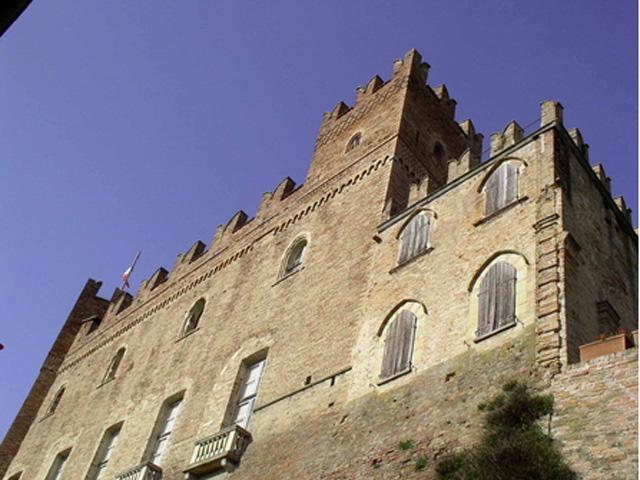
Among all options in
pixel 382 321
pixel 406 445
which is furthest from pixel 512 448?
pixel 382 321

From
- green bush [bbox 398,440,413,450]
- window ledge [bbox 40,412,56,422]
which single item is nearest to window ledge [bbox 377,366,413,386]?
green bush [bbox 398,440,413,450]

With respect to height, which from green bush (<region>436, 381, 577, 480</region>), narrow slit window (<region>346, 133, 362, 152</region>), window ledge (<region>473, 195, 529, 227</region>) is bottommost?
green bush (<region>436, 381, 577, 480</region>)

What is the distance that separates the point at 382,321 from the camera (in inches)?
514

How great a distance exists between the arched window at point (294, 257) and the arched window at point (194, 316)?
3.45 m

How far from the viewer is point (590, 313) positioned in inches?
420

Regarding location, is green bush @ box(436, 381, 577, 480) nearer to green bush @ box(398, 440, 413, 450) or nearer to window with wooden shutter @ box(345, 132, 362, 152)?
green bush @ box(398, 440, 413, 450)

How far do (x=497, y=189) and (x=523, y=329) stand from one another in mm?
3553

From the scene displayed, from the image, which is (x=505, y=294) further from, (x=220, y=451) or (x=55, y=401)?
(x=55, y=401)

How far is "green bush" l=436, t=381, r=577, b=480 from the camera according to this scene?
8234 millimetres

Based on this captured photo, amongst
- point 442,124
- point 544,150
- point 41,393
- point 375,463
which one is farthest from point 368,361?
point 41,393

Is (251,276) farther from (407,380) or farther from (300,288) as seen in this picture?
(407,380)

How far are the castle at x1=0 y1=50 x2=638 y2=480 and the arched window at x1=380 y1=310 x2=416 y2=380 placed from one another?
3 centimetres

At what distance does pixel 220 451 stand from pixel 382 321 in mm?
3744

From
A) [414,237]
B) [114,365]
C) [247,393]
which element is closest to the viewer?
[414,237]
